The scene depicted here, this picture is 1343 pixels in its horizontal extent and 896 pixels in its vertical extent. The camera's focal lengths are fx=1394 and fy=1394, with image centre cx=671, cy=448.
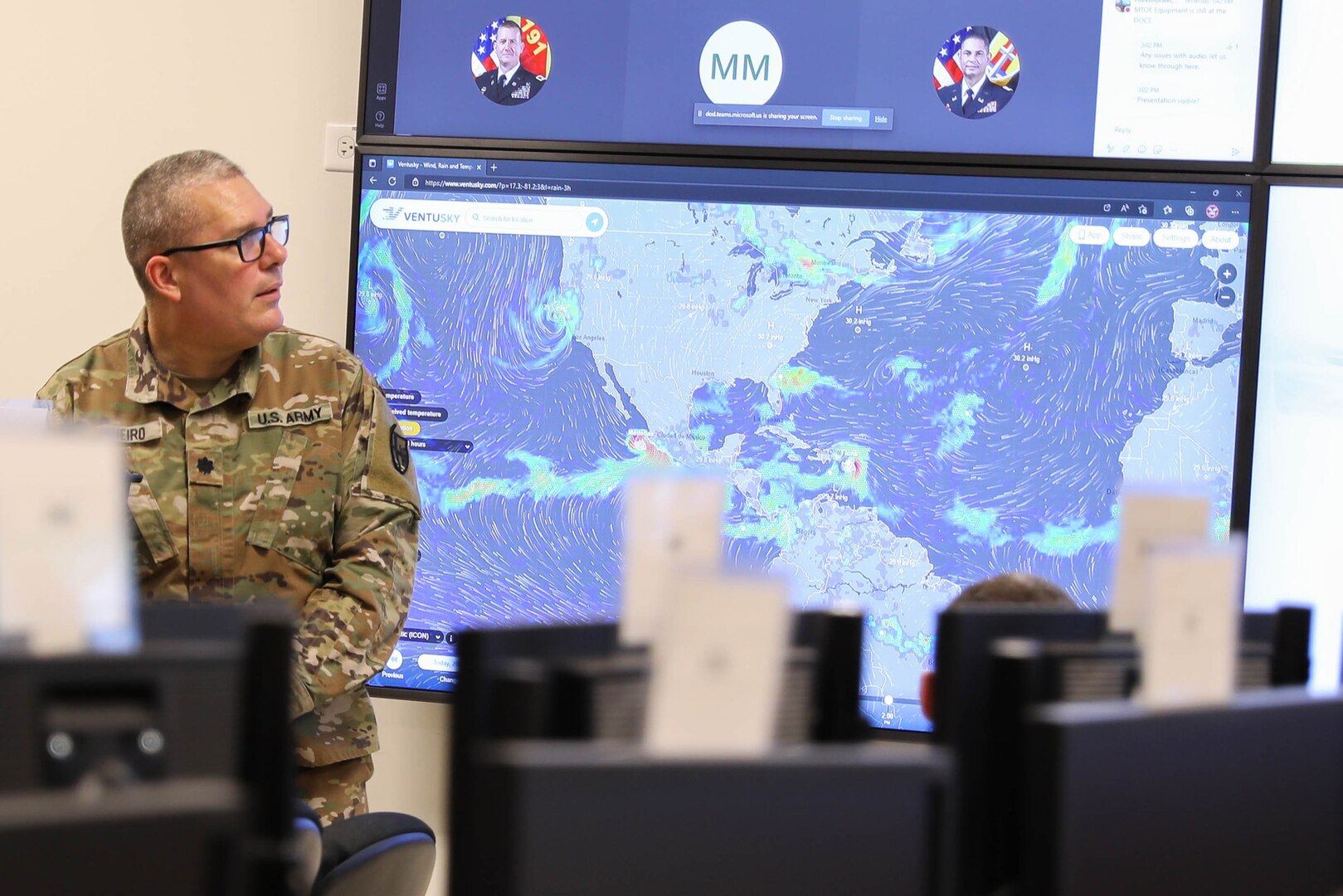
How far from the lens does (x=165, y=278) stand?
234cm

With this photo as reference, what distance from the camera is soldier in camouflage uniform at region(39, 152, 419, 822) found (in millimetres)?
2283

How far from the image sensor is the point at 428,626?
3.19 m

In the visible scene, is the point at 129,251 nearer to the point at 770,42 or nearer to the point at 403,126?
the point at 403,126

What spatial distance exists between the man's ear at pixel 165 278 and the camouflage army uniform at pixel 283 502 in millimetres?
93

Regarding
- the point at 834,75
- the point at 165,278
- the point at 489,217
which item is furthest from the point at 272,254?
the point at 834,75

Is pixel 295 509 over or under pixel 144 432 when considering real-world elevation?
under

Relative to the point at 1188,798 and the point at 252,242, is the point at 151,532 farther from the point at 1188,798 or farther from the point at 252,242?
the point at 1188,798

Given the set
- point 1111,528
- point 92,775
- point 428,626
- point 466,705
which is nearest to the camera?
point 92,775

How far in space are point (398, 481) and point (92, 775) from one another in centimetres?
149

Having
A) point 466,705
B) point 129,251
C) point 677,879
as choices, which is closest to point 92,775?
point 466,705

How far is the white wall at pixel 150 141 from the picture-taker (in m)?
3.35

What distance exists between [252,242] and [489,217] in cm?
87

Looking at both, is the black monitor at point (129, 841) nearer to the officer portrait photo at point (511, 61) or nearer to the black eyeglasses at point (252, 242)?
the black eyeglasses at point (252, 242)

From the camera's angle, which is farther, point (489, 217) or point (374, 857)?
point (489, 217)
